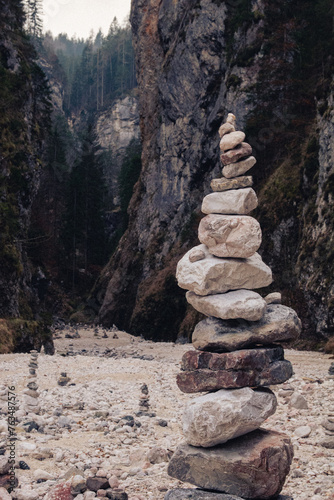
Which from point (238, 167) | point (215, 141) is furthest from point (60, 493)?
point (215, 141)

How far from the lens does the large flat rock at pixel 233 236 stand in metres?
7.42

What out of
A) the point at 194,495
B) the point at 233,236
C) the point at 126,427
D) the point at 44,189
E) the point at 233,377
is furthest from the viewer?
the point at 44,189

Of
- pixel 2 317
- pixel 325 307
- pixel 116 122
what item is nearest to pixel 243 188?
pixel 325 307

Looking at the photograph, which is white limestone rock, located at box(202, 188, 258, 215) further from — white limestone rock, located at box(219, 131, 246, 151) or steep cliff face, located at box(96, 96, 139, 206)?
steep cliff face, located at box(96, 96, 139, 206)

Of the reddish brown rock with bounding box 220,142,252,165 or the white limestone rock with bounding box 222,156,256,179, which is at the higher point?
the reddish brown rock with bounding box 220,142,252,165

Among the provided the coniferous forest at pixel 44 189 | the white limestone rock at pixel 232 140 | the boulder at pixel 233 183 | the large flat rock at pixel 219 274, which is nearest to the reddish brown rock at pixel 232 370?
the large flat rock at pixel 219 274

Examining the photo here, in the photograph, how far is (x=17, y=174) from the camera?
2805 centimetres

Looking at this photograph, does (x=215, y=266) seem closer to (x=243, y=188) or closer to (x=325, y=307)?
(x=243, y=188)

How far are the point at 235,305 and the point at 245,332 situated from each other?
0.47 m

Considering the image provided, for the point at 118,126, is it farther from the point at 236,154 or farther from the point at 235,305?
the point at 235,305

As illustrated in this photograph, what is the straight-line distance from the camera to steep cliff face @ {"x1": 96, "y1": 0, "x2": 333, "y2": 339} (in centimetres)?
2302

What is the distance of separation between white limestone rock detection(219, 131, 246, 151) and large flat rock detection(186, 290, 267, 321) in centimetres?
277

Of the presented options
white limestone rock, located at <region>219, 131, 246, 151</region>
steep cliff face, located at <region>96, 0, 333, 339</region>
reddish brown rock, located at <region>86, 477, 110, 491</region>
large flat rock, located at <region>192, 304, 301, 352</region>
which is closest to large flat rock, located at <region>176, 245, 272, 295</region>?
large flat rock, located at <region>192, 304, 301, 352</region>

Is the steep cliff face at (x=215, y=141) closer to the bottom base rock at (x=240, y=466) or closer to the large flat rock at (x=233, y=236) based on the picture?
the large flat rock at (x=233, y=236)
